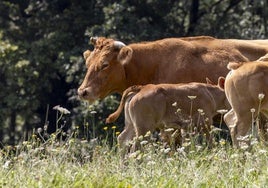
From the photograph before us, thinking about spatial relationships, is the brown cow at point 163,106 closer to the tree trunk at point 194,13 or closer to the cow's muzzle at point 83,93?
the cow's muzzle at point 83,93

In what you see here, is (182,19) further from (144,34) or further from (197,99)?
(197,99)

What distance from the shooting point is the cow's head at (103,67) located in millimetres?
14469

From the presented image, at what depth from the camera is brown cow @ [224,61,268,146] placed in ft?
38.6

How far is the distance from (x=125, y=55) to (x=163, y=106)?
2.05 metres

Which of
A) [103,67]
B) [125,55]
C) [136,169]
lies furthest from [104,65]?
[136,169]

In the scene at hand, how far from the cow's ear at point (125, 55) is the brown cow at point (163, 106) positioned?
5.33ft

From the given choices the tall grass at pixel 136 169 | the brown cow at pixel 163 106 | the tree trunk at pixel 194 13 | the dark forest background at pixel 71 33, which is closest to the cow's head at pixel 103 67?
the brown cow at pixel 163 106

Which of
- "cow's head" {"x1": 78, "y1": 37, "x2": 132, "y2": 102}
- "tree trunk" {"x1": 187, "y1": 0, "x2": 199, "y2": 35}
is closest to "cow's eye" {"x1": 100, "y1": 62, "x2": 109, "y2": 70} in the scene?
"cow's head" {"x1": 78, "y1": 37, "x2": 132, "y2": 102}

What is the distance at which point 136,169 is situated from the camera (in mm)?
9523

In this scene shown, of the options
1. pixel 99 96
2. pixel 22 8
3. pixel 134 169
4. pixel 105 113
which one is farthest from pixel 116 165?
pixel 22 8

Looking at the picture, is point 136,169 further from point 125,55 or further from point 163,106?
point 125,55

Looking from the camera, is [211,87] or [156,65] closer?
[211,87]

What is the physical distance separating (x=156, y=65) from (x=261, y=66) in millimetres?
3083

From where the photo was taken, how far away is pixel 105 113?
76.7 ft
